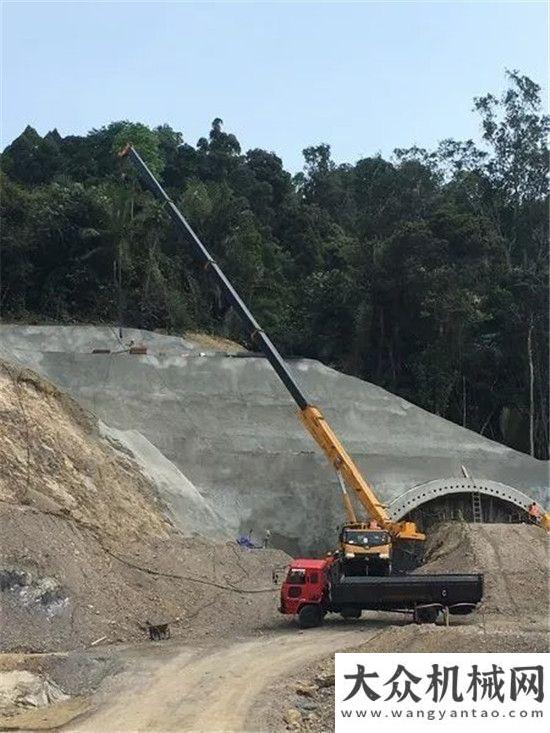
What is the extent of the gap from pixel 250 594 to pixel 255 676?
7.35m

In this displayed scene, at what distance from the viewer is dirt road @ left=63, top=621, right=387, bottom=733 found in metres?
12.1

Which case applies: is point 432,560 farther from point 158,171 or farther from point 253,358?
point 158,171

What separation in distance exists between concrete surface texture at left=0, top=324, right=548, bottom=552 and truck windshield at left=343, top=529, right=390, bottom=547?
24.4ft

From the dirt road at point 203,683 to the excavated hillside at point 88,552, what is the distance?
187 cm

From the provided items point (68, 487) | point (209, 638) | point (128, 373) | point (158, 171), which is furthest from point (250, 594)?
point (158, 171)

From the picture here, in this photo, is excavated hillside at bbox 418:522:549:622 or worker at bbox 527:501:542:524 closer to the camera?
excavated hillside at bbox 418:522:549:622

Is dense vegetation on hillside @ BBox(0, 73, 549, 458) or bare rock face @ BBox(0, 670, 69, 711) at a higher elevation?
dense vegetation on hillside @ BBox(0, 73, 549, 458)

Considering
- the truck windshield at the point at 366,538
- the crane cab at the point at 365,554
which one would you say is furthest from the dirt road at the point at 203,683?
the truck windshield at the point at 366,538

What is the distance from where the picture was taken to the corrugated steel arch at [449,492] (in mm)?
28672

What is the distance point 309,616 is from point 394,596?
1.88 m

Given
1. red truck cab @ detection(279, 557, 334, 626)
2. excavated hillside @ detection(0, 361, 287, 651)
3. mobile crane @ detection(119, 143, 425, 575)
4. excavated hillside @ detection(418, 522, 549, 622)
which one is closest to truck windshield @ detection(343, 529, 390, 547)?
mobile crane @ detection(119, 143, 425, 575)

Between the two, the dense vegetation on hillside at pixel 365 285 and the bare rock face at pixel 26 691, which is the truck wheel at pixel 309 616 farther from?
the dense vegetation on hillside at pixel 365 285

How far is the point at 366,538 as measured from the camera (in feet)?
67.4

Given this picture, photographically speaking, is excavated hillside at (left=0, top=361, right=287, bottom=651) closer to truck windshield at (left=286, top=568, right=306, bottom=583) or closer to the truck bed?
truck windshield at (left=286, top=568, right=306, bottom=583)
